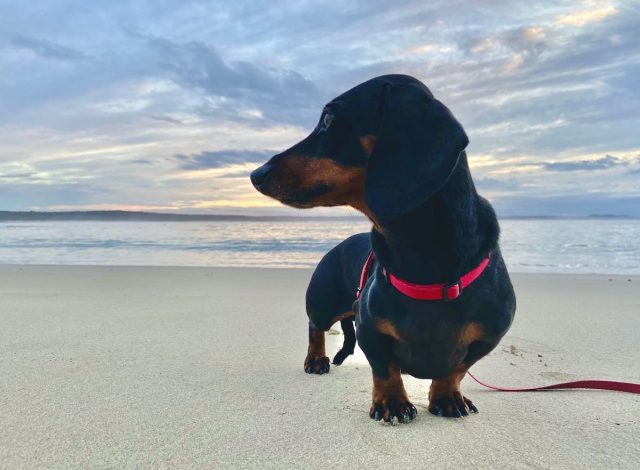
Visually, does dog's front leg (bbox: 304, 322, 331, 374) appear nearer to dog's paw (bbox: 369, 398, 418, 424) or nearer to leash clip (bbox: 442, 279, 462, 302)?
dog's paw (bbox: 369, 398, 418, 424)

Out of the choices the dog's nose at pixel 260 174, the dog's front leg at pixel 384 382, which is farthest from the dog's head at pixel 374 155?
the dog's front leg at pixel 384 382

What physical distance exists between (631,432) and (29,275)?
8.13 meters

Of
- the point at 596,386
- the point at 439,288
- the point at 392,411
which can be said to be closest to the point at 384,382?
the point at 392,411

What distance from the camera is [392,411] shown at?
216 cm

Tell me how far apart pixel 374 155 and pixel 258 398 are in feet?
3.85

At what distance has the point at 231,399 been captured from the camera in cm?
242

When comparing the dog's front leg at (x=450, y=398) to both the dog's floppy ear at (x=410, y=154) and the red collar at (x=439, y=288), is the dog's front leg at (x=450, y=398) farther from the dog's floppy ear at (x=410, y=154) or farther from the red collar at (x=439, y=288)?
the dog's floppy ear at (x=410, y=154)

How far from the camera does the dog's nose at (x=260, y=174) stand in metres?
2.16

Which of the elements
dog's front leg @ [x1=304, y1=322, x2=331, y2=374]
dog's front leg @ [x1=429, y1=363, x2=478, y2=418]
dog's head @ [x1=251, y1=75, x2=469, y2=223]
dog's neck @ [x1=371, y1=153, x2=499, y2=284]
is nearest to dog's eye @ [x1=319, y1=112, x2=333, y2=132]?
dog's head @ [x1=251, y1=75, x2=469, y2=223]

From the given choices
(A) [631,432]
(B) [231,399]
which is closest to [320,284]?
(B) [231,399]

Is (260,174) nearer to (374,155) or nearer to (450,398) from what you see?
(374,155)

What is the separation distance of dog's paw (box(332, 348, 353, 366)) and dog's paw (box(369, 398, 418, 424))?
0.86 m

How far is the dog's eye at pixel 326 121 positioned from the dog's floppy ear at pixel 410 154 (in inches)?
8.8

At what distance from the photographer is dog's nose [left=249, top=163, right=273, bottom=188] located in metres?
2.16
